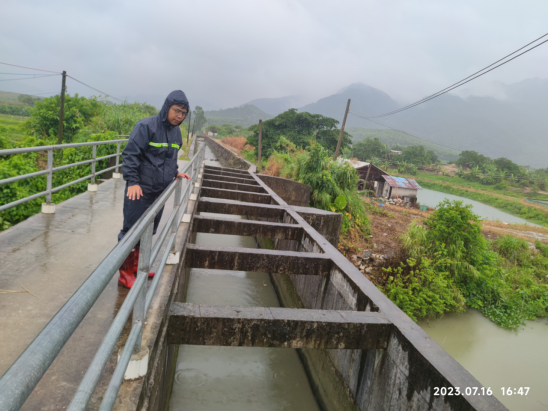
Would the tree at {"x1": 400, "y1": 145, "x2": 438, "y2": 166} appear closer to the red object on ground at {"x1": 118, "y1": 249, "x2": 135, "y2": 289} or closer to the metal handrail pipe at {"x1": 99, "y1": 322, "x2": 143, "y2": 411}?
the red object on ground at {"x1": 118, "y1": 249, "x2": 135, "y2": 289}

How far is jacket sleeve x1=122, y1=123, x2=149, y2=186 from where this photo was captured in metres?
2.74

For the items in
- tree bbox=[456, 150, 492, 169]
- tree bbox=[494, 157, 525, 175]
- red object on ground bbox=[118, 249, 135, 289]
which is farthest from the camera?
tree bbox=[456, 150, 492, 169]

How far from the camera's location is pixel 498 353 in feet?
27.6

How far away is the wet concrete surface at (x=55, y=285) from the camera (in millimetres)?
1890

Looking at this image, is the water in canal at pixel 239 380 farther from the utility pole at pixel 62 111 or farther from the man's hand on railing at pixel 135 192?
the utility pole at pixel 62 111

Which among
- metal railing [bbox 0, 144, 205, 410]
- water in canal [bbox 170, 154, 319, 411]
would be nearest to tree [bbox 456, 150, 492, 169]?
water in canal [bbox 170, 154, 319, 411]

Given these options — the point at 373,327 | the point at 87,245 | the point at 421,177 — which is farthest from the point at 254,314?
the point at 421,177

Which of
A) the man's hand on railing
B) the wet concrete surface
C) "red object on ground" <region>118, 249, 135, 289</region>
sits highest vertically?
the man's hand on railing

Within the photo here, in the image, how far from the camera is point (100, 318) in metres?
2.47

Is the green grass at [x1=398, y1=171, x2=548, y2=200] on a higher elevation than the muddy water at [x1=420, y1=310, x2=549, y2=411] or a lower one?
higher

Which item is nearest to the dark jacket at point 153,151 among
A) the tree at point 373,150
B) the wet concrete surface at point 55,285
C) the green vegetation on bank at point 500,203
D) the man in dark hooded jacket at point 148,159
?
the man in dark hooded jacket at point 148,159

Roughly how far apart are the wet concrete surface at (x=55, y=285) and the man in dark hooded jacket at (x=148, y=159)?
51 centimetres

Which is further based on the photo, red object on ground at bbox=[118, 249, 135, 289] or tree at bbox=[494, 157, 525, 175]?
tree at bbox=[494, 157, 525, 175]

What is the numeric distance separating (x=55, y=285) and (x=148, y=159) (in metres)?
1.31
